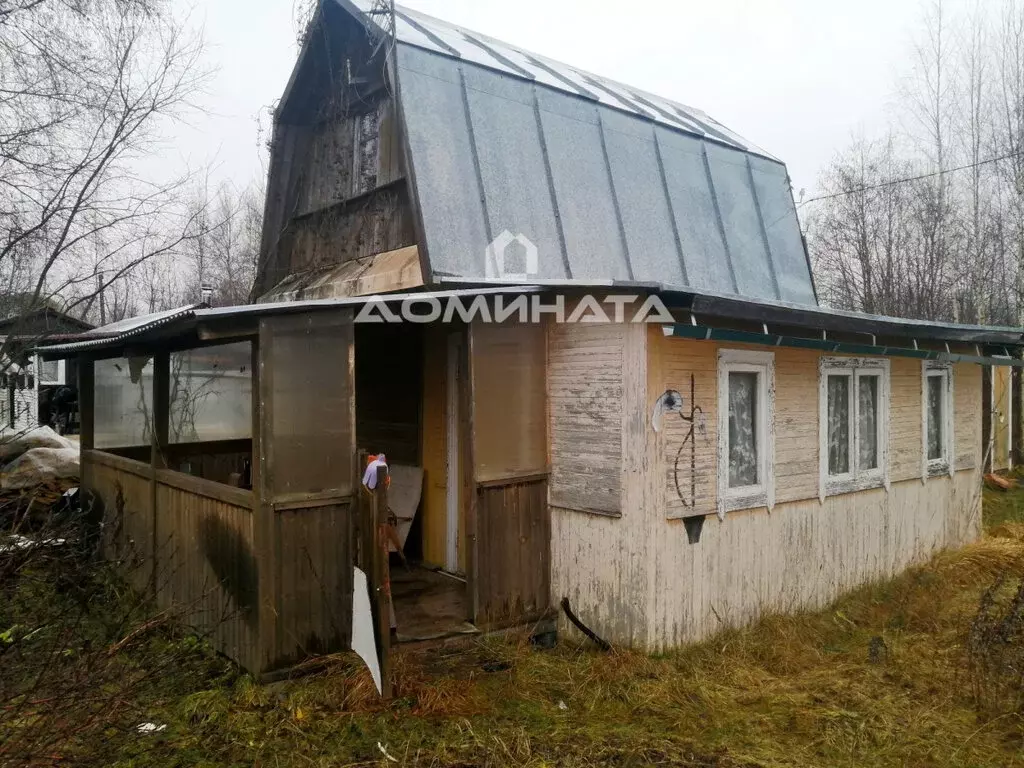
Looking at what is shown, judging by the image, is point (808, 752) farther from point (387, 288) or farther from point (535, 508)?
point (387, 288)

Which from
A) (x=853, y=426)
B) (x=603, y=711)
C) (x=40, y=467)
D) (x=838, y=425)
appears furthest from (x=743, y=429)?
(x=40, y=467)

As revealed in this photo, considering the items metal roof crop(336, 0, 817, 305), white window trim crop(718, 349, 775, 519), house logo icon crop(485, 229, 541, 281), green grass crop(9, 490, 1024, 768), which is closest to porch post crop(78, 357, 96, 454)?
green grass crop(9, 490, 1024, 768)

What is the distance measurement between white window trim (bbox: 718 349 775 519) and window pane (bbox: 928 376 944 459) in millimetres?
3457

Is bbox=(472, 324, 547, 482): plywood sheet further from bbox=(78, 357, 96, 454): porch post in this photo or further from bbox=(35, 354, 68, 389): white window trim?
bbox=(35, 354, 68, 389): white window trim

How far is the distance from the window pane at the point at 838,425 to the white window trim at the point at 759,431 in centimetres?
109

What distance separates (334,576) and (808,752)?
10.6ft

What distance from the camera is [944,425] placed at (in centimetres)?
877

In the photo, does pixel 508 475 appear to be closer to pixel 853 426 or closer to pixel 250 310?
pixel 250 310

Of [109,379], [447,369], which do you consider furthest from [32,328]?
[447,369]

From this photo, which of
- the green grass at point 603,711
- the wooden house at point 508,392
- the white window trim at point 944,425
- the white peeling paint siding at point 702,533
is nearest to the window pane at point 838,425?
the wooden house at point 508,392

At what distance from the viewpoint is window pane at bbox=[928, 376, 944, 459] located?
8656 mm

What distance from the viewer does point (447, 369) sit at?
23.5 feet

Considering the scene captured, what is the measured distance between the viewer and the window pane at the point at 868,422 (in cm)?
756

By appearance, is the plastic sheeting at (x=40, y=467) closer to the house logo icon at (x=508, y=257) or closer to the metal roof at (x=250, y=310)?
the metal roof at (x=250, y=310)
